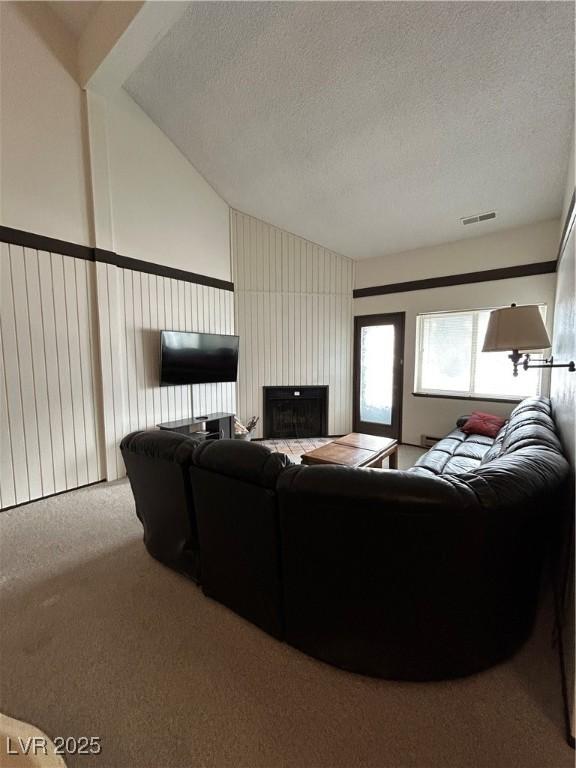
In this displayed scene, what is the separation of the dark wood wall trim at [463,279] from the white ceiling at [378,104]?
54 cm

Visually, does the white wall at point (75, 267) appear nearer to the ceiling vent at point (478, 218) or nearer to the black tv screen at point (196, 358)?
the black tv screen at point (196, 358)

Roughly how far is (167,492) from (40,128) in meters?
3.39

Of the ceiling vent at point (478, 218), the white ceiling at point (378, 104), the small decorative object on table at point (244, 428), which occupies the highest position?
the white ceiling at point (378, 104)

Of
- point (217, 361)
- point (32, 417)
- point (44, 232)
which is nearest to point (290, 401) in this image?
point (217, 361)

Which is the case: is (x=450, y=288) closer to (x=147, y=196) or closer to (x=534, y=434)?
(x=534, y=434)

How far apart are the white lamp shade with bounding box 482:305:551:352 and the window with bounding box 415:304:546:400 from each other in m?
2.26

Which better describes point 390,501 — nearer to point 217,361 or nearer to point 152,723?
point 152,723

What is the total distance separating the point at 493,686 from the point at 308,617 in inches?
31.2

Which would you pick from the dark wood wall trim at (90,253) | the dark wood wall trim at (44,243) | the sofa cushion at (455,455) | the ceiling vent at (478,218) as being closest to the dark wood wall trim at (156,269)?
the dark wood wall trim at (90,253)

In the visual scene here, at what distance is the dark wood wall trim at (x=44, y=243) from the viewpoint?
2623 millimetres

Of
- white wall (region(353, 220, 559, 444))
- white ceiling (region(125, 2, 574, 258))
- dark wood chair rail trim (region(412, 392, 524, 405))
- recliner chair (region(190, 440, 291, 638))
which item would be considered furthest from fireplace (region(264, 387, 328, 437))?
recliner chair (region(190, 440, 291, 638))

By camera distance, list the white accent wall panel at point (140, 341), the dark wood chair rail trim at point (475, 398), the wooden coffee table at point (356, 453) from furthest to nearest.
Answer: the dark wood chair rail trim at point (475, 398), the white accent wall panel at point (140, 341), the wooden coffee table at point (356, 453)

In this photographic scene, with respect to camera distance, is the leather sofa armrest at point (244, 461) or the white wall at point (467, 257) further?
the white wall at point (467, 257)

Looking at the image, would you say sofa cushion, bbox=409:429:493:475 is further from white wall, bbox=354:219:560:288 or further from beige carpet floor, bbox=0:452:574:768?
white wall, bbox=354:219:560:288
